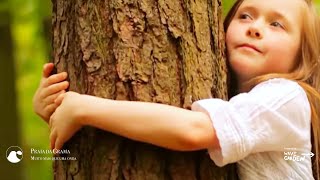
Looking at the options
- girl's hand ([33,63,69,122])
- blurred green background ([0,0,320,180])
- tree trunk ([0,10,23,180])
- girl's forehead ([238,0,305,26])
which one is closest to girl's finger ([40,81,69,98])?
girl's hand ([33,63,69,122])

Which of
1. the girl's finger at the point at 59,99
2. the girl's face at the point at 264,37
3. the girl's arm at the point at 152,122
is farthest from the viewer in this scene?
the girl's face at the point at 264,37

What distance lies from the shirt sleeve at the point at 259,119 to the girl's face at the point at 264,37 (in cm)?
10

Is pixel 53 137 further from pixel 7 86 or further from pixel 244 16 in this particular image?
pixel 7 86

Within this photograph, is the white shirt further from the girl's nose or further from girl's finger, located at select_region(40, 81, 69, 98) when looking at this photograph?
girl's finger, located at select_region(40, 81, 69, 98)

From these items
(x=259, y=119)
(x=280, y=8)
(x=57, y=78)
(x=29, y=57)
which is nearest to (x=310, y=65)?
(x=280, y=8)

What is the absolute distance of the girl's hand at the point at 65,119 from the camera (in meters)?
1.48

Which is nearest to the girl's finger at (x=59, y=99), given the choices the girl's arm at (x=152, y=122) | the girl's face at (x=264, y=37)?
the girl's arm at (x=152, y=122)

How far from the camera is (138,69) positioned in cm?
151

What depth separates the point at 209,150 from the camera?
149 cm

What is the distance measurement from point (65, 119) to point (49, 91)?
0.13m

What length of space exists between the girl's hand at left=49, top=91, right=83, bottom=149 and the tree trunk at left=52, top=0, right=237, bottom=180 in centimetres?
3

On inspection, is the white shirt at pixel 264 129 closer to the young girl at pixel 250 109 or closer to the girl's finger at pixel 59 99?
the young girl at pixel 250 109

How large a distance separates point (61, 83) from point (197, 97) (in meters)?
0.32

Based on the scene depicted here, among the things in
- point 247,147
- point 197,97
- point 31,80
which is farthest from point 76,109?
point 31,80
